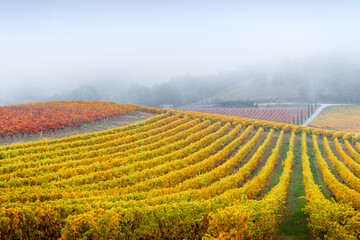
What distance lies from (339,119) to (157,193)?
7495 centimetres

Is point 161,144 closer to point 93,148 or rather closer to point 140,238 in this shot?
point 93,148

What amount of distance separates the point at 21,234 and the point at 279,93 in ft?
465

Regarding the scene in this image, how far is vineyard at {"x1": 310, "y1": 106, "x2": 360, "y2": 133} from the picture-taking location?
65.6 metres

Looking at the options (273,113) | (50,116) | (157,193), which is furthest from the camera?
(273,113)

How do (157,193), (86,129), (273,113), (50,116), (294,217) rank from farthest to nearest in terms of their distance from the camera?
(273,113), (50,116), (86,129), (294,217), (157,193)

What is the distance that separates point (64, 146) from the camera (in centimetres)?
2542

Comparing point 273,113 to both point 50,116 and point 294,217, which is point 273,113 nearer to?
point 50,116

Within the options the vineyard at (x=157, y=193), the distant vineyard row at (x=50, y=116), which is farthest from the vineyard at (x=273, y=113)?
the distant vineyard row at (x=50, y=116)

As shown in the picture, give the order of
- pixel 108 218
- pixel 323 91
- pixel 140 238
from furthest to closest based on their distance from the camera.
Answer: pixel 323 91 < pixel 140 238 < pixel 108 218

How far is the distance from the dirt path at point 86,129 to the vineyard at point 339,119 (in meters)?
45.5

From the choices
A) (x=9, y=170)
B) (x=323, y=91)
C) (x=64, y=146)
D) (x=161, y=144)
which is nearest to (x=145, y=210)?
(x=9, y=170)

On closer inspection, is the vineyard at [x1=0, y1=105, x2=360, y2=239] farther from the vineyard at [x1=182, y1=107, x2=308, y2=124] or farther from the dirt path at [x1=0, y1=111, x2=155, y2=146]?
the vineyard at [x1=182, y1=107, x2=308, y2=124]

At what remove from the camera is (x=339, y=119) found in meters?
75.4

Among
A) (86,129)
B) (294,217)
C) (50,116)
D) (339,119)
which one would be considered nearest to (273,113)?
(339,119)
